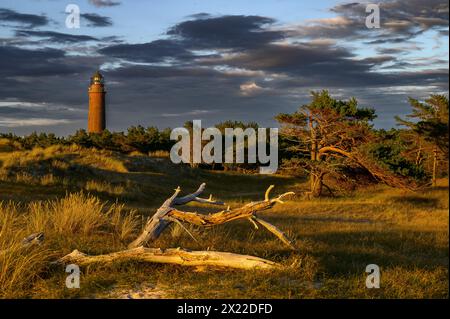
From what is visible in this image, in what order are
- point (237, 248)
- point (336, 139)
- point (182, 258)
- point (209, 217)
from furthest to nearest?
point (336, 139), point (237, 248), point (209, 217), point (182, 258)

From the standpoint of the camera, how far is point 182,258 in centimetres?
748

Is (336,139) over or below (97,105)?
below

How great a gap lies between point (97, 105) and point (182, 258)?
52571mm

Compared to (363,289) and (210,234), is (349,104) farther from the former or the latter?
(363,289)

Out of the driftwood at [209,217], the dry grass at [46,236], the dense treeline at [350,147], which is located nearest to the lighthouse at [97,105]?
the dense treeline at [350,147]

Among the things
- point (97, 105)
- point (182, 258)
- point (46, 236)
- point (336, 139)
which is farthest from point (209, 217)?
point (97, 105)

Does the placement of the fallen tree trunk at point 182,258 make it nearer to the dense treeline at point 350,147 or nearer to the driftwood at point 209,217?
the driftwood at point 209,217

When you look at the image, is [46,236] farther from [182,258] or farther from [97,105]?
[97,105]

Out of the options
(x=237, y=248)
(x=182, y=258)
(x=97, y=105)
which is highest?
(x=97, y=105)

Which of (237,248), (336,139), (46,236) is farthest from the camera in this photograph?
(336,139)

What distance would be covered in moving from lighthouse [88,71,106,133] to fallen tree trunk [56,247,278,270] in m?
52.0

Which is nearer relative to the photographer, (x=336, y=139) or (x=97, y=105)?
(x=336, y=139)

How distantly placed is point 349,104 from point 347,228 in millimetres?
12932

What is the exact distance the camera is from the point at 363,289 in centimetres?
672
